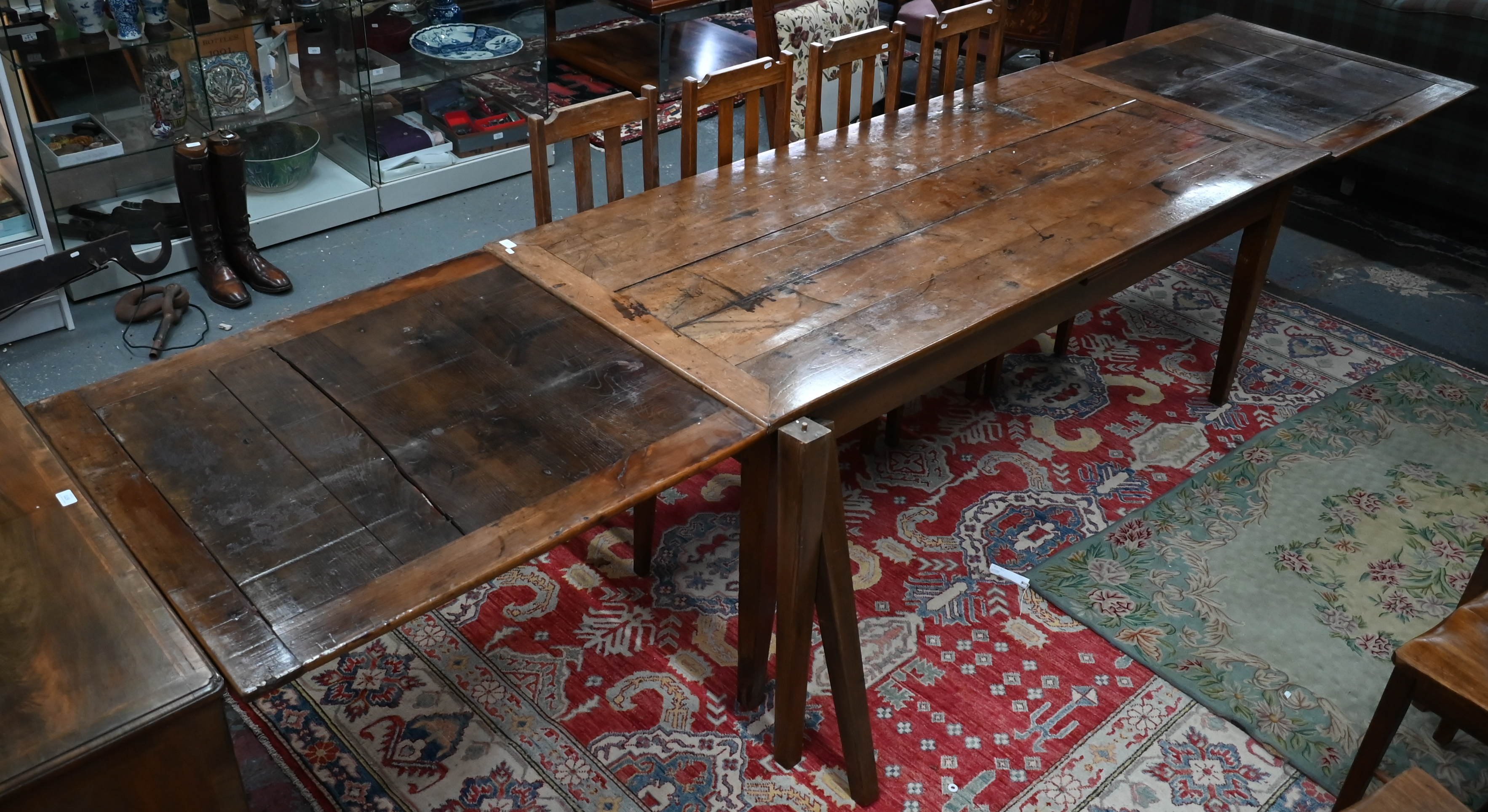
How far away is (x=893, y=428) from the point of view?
9.74 feet

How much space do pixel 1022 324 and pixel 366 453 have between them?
1200 millimetres

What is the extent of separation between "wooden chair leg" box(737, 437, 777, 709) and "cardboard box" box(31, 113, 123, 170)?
245 centimetres

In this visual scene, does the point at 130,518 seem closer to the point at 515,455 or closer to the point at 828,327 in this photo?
the point at 515,455

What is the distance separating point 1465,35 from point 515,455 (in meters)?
3.77

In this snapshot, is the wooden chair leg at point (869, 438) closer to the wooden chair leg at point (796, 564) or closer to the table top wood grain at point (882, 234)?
the table top wood grain at point (882, 234)

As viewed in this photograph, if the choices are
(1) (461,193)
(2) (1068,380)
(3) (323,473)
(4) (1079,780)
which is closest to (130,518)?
(3) (323,473)

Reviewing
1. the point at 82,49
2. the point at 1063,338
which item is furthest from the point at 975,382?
the point at 82,49

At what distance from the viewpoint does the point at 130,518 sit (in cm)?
151

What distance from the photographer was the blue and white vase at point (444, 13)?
409 centimetres

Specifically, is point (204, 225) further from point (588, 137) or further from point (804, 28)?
point (804, 28)

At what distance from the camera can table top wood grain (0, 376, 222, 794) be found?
120cm

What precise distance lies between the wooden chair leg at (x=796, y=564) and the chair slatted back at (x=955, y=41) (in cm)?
134

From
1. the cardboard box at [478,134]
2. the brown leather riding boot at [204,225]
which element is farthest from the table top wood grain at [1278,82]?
the brown leather riding boot at [204,225]

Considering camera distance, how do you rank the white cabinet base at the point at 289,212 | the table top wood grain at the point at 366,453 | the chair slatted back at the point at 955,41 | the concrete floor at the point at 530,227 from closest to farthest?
1. the table top wood grain at the point at 366,453
2. the chair slatted back at the point at 955,41
3. the concrete floor at the point at 530,227
4. the white cabinet base at the point at 289,212
